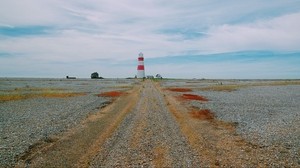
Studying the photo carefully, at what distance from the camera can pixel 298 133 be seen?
61.3 ft

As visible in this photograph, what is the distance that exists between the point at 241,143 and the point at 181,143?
10.6 ft

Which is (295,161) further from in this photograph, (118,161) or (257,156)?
(118,161)

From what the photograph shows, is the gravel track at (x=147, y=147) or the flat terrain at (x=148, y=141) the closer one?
the gravel track at (x=147, y=147)

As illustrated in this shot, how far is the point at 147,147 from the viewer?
14672 mm

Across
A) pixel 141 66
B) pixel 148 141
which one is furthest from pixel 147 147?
pixel 141 66

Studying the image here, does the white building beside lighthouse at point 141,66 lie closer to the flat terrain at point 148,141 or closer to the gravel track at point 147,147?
the flat terrain at point 148,141

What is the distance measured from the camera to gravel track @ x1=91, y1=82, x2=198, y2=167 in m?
12.4

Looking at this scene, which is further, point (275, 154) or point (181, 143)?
point (181, 143)

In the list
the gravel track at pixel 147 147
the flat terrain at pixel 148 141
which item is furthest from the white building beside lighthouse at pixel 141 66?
the gravel track at pixel 147 147

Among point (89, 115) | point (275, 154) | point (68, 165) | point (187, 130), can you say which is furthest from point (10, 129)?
point (275, 154)

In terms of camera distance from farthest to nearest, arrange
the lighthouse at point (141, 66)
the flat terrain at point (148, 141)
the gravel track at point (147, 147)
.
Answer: the lighthouse at point (141, 66)
the flat terrain at point (148, 141)
the gravel track at point (147, 147)

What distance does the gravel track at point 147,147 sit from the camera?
12352 mm

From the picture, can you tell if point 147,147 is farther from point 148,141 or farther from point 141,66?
point 141,66

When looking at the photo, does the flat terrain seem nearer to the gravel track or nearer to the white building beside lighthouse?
the gravel track
